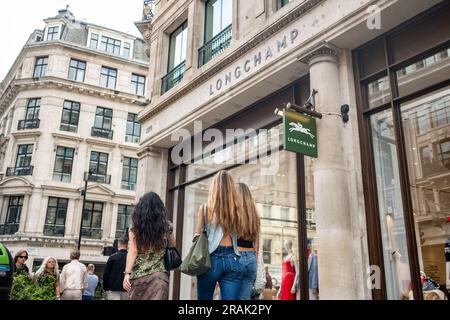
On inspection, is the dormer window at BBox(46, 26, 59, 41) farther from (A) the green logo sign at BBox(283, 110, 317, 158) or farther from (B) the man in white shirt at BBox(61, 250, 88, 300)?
(A) the green logo sign at BBox(283, 110, 317, 158)

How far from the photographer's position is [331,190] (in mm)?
6746

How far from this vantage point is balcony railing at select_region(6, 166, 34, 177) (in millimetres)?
30984

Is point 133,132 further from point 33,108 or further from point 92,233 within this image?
point 92,233

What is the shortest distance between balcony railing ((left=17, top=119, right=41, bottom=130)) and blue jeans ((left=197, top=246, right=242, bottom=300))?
32.2 metres

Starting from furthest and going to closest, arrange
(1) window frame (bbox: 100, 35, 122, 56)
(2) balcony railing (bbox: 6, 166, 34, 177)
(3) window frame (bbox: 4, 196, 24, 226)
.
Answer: (1) window frame (bbox: 100, 35, 122, 56) < (2) balcony railing (bbox: 6, 166, 34, 177) < (3) window frame (bbox: 4, 196, 24, 226)

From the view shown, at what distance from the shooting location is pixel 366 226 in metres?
6.67

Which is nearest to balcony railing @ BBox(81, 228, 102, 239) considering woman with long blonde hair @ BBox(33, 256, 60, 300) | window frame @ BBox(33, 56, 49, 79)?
A: window frame @ BBox(33, 56, 49, 79)

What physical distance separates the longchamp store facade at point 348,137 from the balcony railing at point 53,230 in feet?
79.2

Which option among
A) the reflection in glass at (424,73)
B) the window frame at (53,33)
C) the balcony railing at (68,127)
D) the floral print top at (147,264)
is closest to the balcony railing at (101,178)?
the balcony railing at (68,127)

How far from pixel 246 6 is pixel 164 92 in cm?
433

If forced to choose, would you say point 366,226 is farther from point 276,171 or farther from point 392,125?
point 276,171

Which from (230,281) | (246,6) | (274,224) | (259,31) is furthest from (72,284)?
(246,6)

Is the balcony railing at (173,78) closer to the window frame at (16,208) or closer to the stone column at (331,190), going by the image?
the stone column at (331,190)

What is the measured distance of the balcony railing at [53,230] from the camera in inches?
1182
